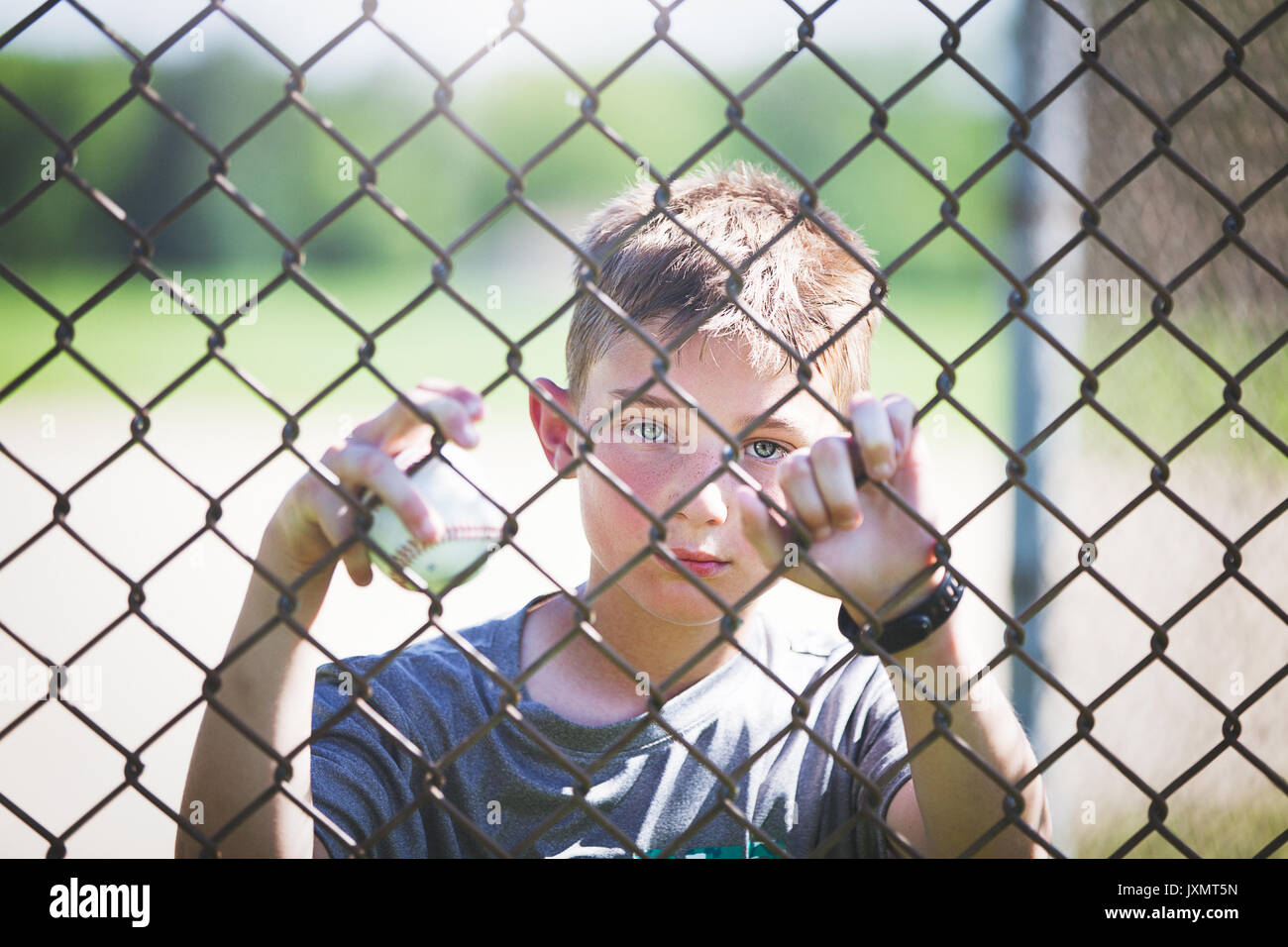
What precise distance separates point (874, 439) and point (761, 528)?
17cm

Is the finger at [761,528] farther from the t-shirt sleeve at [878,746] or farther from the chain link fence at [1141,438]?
the t-shirt sleeve at [878,746]

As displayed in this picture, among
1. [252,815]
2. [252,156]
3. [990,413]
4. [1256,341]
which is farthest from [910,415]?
[252,156]

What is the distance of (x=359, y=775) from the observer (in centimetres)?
183

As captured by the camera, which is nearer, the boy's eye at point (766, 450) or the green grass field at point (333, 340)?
the boy's eye at point (766, 450)

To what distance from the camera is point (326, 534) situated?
1.41 m

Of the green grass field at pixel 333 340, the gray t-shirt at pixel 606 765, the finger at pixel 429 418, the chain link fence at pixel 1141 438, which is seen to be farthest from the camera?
the green grass field at pixel 333 340

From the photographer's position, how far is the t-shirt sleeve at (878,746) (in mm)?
1843

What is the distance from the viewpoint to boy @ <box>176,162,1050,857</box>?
138 cm

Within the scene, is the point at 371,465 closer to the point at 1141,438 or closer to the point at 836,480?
the point at 836,480

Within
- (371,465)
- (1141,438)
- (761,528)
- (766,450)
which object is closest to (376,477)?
(371,465)

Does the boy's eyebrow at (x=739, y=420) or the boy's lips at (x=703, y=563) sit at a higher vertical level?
the boy's eyebrow at (x=739, y=420)

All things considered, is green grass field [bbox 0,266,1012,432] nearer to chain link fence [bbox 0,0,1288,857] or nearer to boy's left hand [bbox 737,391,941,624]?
chain link fence [bbox 0,0,1288,857]

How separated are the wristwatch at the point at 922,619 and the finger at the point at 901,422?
0.60 ft

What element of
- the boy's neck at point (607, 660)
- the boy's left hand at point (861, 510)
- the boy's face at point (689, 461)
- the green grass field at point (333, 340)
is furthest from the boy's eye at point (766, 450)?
the green grass field at point (333, 340)
